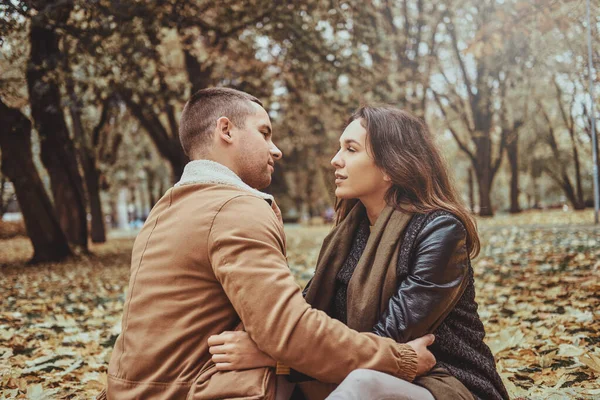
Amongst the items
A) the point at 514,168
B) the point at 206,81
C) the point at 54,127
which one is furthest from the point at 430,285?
the point at 514,168

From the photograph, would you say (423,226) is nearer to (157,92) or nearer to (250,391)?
(250,391)

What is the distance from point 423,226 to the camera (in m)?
2.39

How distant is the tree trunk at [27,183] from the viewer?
12.0 meters

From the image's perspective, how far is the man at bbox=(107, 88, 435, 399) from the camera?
1.93 m

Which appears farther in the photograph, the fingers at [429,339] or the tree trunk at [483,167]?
the tree trunk at [483,167]

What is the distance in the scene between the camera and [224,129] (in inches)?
96.7

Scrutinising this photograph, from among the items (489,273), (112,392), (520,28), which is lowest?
(489,273)

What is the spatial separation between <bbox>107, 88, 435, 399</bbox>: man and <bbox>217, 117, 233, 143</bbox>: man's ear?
0.18 m

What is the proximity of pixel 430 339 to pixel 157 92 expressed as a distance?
450 inches

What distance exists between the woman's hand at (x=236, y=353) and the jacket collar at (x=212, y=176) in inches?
22.3

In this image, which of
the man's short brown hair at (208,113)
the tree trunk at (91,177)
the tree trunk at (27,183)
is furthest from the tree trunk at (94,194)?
the man's short brown hair at (208,113)

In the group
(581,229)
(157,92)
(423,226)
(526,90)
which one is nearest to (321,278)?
(423,226)

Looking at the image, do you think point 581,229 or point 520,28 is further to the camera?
point 581,229

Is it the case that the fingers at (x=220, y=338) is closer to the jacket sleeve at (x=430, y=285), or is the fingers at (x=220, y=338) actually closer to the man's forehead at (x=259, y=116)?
the jacket sleeve at (x=430, y=285)
